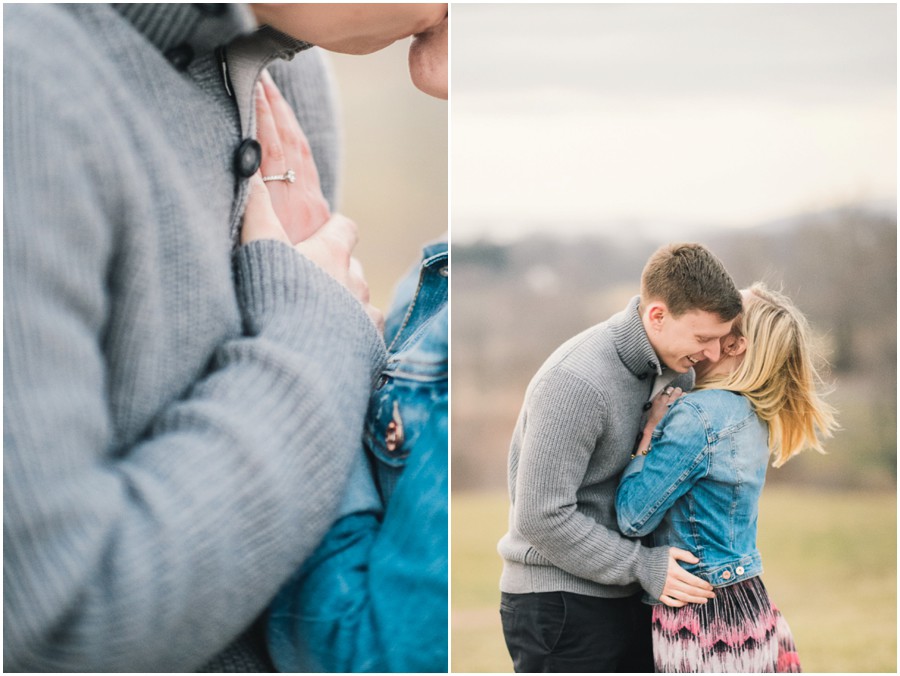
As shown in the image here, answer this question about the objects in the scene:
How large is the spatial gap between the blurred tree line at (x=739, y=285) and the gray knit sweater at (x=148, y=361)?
0.53 m

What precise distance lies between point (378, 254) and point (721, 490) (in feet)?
2.52

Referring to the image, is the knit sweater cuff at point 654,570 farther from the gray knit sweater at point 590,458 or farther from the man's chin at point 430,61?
the man's chin at point 430,61

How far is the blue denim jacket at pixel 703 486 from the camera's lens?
4.76ft

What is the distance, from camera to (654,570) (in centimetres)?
147

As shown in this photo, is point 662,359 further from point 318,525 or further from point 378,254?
point 318,525

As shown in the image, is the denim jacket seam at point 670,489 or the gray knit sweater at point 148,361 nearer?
the gray knit sweater at point 148,361

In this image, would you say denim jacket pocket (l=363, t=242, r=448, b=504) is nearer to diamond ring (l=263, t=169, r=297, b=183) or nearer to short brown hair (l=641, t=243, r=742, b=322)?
diamond ring (l=263, t=169, r=297, b=183)

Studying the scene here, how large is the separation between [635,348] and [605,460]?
0.67ft

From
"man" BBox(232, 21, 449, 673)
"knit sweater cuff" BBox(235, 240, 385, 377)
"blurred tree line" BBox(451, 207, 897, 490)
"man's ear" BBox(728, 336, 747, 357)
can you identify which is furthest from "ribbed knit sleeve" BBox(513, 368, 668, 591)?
"knit sweater cuff" BBox(235, 240, 385, 377)

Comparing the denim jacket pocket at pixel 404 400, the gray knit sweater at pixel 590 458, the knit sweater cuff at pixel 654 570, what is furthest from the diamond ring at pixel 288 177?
the knit sweater cuff at pixel 654 570

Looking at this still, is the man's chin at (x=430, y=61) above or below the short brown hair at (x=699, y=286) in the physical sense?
above

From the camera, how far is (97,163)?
900mm

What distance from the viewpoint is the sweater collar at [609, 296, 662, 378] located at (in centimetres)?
150

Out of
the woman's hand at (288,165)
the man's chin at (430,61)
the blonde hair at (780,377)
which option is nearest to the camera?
the woman's hand at (288,165)
